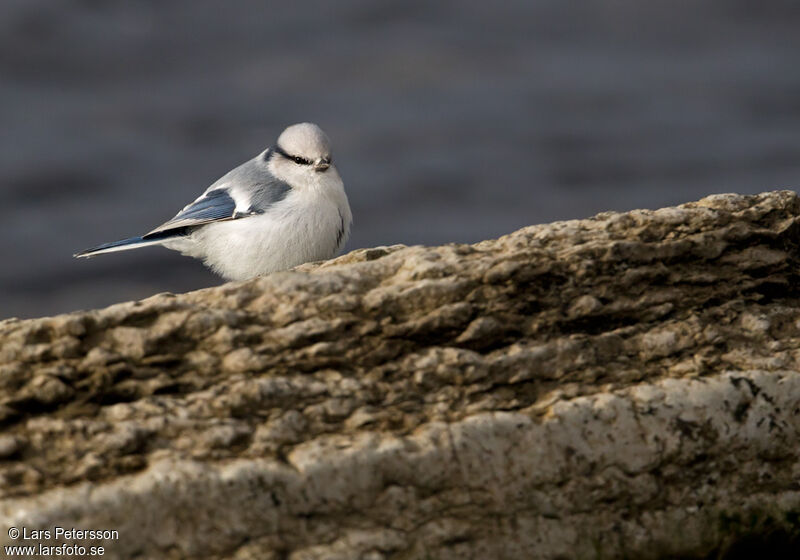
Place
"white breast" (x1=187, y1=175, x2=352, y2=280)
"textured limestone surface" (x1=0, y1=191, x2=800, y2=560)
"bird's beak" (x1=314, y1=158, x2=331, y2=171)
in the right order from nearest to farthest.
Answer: "textured limestone surface" (x1=0, y1=191, x2=800, y2=560) → "white breast" (x1=187, y1=175, x2=352, y2=280) → "bird's beak" (x1=314, y1=158, x2=331, y2=171)

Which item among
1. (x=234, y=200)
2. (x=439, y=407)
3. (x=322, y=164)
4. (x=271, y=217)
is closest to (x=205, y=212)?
(x=234, y=200)

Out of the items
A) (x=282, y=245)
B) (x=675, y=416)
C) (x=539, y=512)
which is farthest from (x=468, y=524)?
(x=282, y=245)

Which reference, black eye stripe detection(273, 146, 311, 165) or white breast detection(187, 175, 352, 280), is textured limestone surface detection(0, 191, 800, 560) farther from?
black eye stripe detection(273, 146, 311, 165)

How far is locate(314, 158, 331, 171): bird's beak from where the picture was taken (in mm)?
6238

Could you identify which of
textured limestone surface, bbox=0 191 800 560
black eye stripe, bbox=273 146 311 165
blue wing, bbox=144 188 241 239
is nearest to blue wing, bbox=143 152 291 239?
blue wing, bbox=144 188 241 239

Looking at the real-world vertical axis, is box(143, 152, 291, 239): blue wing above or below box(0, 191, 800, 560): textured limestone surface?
above

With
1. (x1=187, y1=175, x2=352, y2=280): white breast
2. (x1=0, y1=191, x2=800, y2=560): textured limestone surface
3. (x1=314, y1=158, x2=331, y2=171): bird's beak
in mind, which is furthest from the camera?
(x1=314, y1=158, x2=331, y2=171): bird's beak

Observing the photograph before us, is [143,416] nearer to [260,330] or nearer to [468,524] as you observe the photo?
[260,330]

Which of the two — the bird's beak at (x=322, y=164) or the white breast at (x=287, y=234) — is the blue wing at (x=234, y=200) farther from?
the bird's beak at (x=322, y=164)

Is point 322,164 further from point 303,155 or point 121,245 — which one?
point 121,245

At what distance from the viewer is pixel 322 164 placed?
20.5 ft

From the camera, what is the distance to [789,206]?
5.37 m

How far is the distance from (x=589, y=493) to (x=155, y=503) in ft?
5.83

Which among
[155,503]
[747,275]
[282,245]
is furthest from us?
[282,245]
